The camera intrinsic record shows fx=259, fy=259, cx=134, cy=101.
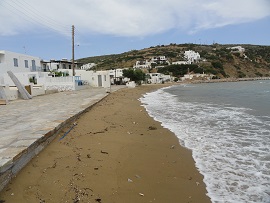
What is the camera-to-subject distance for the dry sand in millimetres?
3869

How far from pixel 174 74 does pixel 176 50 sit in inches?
2186

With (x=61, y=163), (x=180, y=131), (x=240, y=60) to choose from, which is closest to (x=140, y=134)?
(x=180, y=131)

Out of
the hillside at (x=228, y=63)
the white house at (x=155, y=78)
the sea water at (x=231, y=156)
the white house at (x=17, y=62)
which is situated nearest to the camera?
the sea water at (x=231, y=156)

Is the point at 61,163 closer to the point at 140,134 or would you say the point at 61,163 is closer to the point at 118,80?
the point at 140,134

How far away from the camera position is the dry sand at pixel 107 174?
12.7ft

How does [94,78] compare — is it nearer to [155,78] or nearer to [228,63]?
[155,78]

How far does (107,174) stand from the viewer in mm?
4742

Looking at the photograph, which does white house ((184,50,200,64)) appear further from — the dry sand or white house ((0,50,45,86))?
the dry sand

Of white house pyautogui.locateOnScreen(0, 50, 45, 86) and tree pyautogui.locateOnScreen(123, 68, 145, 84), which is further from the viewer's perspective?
tree pyautogui.locateOnScreen(123, 68, 145, 84)

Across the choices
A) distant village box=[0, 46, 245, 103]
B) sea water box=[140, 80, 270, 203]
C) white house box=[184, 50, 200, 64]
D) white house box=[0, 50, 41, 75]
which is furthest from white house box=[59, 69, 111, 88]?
white house box=[184, 50, 200, 64]

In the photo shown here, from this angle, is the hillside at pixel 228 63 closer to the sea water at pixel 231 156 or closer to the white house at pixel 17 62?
the white house at pixel 17 62

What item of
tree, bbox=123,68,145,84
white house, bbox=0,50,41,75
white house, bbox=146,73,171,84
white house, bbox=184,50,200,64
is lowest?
white house, bbox=146,73,171,84

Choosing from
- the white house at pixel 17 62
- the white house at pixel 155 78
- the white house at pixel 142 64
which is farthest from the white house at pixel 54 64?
the white house at pixel 142 64

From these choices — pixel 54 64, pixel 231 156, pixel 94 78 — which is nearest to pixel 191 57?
pixel 54 64
